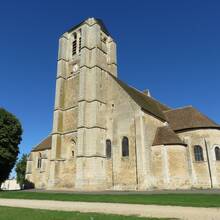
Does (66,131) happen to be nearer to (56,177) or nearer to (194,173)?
(56,177)

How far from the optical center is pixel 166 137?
25.4 meters

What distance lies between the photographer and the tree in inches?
1049

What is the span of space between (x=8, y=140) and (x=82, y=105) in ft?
31.4

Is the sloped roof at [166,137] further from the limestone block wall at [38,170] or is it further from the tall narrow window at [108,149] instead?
the limestone block wall at [38,170]

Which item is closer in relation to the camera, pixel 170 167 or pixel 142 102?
pixel 170 167

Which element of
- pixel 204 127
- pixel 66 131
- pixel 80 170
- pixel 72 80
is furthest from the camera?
pixel 72 80

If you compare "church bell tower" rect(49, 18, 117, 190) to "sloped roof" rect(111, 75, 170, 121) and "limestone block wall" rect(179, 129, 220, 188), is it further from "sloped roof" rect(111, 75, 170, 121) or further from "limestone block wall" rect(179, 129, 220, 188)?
"limestone block wall" rect(179, 129, 220, 188)

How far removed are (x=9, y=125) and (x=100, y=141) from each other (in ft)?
36.9

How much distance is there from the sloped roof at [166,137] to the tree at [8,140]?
16.5 metres

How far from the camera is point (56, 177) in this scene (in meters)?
27.5

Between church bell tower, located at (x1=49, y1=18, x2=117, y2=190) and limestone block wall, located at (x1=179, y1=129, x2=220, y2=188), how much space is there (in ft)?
32.3

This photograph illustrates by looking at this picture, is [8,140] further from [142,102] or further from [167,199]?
[167,199]

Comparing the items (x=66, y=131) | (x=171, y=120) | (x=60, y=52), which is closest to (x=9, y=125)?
(x=66, y=131)

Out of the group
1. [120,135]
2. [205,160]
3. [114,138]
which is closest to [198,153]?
[205,160]
